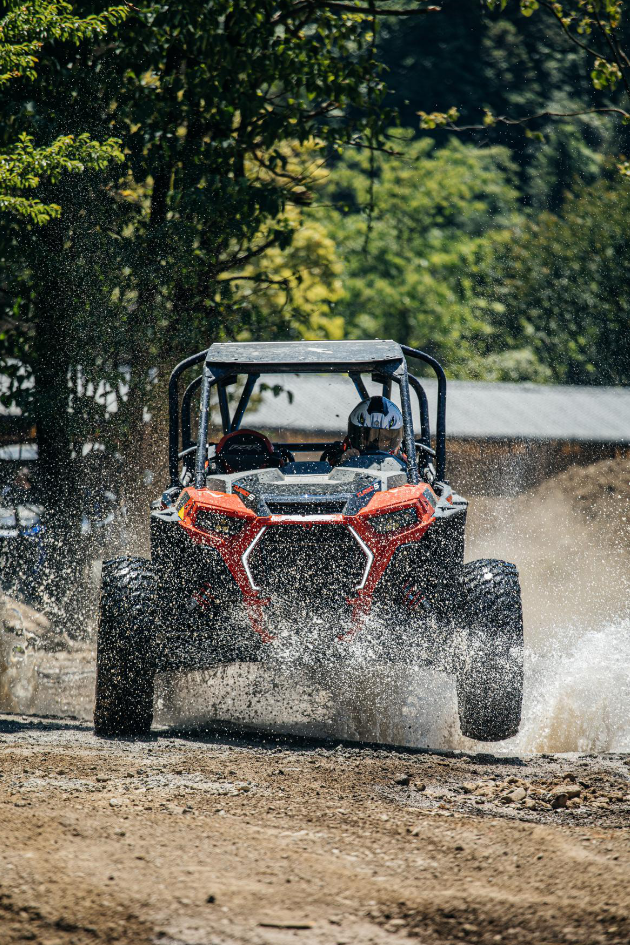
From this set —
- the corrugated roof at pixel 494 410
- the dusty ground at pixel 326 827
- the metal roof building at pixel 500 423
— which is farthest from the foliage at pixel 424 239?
the dusty ground at pixel 326 827

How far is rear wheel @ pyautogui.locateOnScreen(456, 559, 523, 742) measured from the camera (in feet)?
20.1

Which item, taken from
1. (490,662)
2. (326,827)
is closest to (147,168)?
(490,662)

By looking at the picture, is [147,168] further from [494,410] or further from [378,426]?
[494,410]

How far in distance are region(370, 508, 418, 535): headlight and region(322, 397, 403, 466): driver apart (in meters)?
1.11

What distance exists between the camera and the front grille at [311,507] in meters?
6.06

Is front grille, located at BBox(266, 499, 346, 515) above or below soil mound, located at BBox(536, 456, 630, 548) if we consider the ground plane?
above

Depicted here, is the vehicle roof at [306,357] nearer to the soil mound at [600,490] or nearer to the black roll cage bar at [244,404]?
the black roll cage bar at [244,404]

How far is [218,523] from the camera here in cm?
604

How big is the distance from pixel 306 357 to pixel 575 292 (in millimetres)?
35150

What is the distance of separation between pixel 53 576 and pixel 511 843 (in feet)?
27.8

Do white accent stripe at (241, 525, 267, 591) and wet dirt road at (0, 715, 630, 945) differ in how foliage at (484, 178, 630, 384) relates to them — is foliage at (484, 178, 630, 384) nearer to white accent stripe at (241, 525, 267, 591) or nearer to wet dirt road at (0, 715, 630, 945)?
white accent stripe at (241, 525, 267, 591)

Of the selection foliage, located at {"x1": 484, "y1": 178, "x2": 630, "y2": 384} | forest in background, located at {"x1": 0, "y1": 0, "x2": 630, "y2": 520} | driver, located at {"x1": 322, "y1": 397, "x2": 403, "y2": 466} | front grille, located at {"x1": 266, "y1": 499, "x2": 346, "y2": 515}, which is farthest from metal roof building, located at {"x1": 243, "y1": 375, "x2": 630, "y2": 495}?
front grille, located at {"x1": 266, "y1": 499, "x2": 346, "y2": 515}

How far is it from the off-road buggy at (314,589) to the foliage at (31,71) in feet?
11.5

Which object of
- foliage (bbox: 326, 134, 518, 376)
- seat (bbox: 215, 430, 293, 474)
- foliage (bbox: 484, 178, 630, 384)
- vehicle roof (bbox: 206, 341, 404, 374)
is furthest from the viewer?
foliage (bbox: 326, 134, 518, 376)
